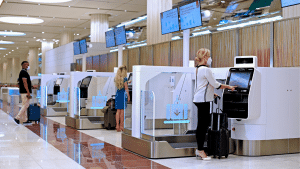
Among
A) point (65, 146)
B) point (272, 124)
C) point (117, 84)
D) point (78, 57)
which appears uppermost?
point (78, 57)

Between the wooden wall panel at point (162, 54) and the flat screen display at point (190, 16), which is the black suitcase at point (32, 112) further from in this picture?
the flat screen display at point (190, 16)

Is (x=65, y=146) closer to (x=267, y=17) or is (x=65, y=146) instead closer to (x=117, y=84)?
(x=117, y=84)

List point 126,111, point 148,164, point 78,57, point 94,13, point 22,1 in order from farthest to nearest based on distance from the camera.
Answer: point 78,57
point 94,13
point 22,1
point 126,111
point 148,164

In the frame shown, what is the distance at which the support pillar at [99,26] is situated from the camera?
19234mm

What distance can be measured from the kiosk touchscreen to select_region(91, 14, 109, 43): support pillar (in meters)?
14.0

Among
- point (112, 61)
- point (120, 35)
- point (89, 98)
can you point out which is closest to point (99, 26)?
point (112, 61)

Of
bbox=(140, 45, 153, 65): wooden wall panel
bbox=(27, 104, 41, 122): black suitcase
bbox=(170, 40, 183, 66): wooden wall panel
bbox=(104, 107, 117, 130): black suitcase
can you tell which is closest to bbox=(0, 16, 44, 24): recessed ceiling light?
bbox=(140, 45, 153, 65): wooden wall panel

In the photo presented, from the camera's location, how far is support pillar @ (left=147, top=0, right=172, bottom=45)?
12.2 m

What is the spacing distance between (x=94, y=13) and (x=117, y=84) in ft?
37.7

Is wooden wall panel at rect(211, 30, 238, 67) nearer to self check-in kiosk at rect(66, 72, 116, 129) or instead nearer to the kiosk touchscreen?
the kiosk touchscreen

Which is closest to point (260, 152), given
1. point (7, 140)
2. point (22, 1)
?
point (7, 140)

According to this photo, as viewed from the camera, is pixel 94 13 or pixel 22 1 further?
pixel 94 13

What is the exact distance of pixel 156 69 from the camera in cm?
596

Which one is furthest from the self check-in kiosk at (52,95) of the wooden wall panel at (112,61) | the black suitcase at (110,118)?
the black suitcase at (110,118)
